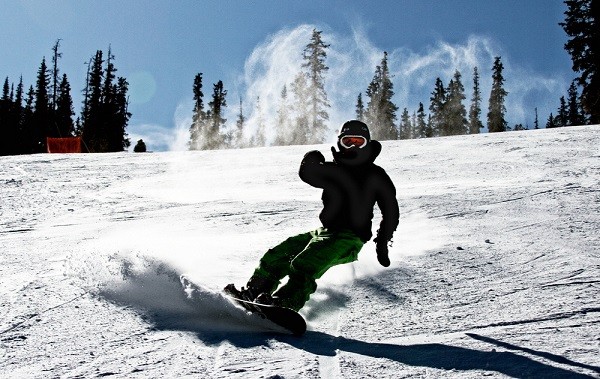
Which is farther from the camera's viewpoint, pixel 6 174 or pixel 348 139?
pixel 6 174

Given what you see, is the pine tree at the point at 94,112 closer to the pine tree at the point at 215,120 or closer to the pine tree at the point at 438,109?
the pine tree at the point at 215,120

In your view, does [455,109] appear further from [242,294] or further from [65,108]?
[242,294]

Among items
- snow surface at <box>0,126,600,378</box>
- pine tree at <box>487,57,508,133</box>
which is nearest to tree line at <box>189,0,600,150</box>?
pine tree at <box>487,57,508,133</box>

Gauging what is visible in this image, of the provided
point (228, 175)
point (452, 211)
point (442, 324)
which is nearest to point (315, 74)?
point (228, 175)

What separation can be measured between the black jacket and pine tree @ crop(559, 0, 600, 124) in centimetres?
3285

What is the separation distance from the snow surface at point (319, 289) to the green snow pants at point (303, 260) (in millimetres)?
245

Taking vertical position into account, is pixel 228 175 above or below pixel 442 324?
above

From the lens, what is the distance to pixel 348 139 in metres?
3.96

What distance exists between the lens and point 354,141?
3945 millimetres

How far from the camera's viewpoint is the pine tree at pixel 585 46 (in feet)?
103

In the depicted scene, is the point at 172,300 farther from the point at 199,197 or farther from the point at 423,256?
the point at 199,197

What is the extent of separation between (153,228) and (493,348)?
459 cm

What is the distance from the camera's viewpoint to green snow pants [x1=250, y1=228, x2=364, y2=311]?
337 centimetres

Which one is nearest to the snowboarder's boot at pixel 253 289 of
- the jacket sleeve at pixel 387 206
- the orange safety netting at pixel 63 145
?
the jacket sleeve at pixel 387 206
